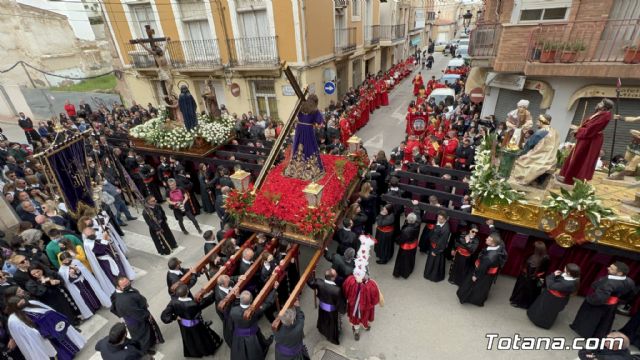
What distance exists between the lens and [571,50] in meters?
8.96

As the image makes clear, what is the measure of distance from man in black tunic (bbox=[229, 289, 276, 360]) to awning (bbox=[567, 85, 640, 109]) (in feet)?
36.9

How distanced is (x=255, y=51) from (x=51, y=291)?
12394 mm

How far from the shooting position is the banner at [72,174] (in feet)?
23.4

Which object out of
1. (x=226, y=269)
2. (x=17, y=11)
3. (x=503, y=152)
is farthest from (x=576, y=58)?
(x=17, y=11)

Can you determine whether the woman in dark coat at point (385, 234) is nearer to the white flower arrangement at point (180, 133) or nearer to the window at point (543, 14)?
the white flower arrangement at point (180, 133)

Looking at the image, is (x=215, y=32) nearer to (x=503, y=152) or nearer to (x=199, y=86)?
(x=199, y=86)

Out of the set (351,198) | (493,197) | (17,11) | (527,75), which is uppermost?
(17,11)

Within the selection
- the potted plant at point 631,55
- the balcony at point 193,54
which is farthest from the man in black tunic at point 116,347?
the balcony at point 193,54

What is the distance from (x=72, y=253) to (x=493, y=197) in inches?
345

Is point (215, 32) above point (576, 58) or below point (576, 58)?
above

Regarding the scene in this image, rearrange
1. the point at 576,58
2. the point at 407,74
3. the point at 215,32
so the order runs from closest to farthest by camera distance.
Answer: the point at 576,58 < the point at 215,32 < the point at 407,74

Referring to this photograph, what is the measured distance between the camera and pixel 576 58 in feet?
29.5

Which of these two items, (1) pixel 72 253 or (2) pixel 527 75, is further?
(2) pixel 527 75

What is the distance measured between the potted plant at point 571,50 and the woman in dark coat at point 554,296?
724 cm
